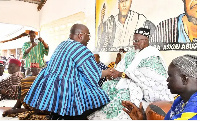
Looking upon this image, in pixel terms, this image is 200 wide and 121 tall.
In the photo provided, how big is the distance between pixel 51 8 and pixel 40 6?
1.04m

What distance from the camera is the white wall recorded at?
7420 millimetres

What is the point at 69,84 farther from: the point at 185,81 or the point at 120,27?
the point at 120,27

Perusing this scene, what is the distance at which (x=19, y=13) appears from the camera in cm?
782

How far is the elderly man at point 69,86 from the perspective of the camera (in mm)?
1965

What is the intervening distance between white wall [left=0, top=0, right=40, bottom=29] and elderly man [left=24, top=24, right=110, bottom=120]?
20.6 ft

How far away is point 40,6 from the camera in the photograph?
27.0ft

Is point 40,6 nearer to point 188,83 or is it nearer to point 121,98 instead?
point 121,98

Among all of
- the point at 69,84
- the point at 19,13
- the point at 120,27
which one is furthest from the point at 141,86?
the point at 19,13

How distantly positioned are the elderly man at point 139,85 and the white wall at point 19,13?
6218mm

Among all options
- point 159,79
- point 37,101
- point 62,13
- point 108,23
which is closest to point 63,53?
point 37,101

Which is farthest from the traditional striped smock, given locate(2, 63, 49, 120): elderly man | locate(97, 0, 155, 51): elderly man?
locate(97, 0, 155, 51): elderly man

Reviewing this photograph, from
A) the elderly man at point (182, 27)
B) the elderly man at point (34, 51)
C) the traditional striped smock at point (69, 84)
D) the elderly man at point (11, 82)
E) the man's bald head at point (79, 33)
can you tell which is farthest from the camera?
the elderly man at point (34, 51)

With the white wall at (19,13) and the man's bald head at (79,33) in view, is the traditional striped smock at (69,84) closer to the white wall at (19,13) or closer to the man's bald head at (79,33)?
the man's bald head at (79,33)

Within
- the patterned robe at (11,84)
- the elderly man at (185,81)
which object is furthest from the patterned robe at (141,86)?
the patterned robe at (11,84)
